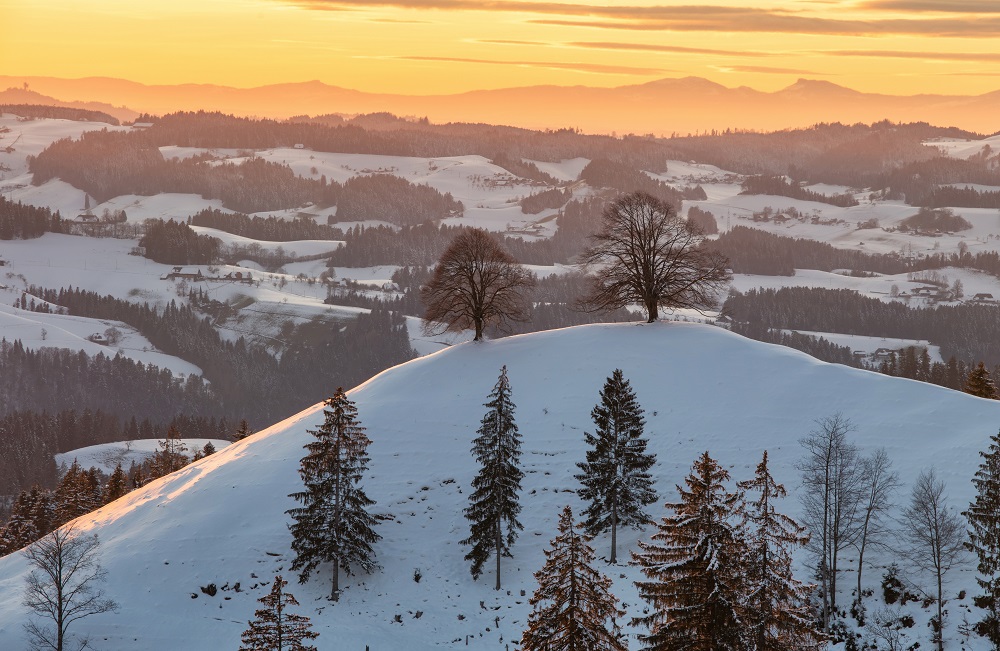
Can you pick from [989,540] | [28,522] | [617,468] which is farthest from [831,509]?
[28,522]

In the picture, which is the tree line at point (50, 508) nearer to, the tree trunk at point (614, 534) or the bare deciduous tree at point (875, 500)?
the tree trunk at point (614, 534)

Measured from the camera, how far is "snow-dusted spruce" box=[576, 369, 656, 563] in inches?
1818

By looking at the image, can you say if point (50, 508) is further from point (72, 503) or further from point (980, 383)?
point (980, 383)

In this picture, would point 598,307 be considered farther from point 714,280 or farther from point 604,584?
point 604,584

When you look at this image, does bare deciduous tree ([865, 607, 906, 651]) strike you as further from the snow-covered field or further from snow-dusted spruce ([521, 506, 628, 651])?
the snow-covered field

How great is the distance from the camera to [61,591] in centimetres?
4247

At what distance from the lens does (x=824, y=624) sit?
122 feet

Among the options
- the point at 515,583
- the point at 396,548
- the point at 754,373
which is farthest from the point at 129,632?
the point at 754,373

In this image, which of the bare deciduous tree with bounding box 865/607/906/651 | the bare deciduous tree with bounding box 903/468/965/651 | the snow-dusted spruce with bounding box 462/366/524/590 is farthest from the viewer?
the snow-dusted spruce with bounding box 462/366/524/590

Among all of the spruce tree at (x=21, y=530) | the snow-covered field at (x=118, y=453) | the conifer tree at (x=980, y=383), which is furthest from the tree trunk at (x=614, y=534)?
the snow-covered field at (x=118, y=453)

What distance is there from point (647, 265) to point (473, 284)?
42.7ft

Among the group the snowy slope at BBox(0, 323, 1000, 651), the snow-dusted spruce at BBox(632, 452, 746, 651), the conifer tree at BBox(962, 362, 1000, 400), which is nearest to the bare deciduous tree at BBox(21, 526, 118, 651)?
the snowy slope at BBox(0, 323, 1000, 651)

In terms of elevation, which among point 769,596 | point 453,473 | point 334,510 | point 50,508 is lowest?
point 50,508

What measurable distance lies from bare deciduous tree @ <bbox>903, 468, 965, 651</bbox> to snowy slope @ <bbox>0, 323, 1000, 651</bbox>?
82 cm
